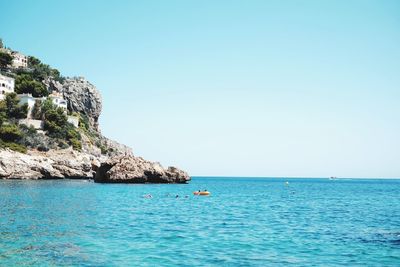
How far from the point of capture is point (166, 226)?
31.5m

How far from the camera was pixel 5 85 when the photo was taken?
410 ft

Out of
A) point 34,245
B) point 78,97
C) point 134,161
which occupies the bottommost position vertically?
point 34,245

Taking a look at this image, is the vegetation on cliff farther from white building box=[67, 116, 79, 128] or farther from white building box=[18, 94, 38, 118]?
white building box=[67, 116, 79, 128]

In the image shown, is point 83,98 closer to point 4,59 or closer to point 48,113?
point 4,59

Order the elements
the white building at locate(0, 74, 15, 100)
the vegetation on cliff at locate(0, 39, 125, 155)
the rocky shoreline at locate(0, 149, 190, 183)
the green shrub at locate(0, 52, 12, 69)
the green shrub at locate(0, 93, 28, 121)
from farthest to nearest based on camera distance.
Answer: the green shrub at locate(0, 52, 12, 69), the white building at locate(0, 74, 15, 100), the green shrub at locate(0, 93, 28, 121), the vegetation on cliff at locate(0, 39, 125, 155), the rocky shoreline at locate(0, 149, 190, 183)

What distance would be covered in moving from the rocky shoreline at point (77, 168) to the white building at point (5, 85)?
28672mm

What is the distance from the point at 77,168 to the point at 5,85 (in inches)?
1592

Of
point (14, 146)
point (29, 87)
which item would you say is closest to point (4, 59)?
point (29, 87)

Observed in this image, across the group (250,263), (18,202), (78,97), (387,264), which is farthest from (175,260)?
(78,97)

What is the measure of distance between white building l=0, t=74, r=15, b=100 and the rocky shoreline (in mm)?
28672

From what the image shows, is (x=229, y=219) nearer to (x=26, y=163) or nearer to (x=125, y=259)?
(x=125, y=259)

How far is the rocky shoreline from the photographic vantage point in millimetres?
93438

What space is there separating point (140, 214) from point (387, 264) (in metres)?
25.2

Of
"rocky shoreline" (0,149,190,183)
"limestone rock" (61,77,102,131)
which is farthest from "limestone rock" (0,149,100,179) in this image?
"limestone rock" (61,77,102,131)
